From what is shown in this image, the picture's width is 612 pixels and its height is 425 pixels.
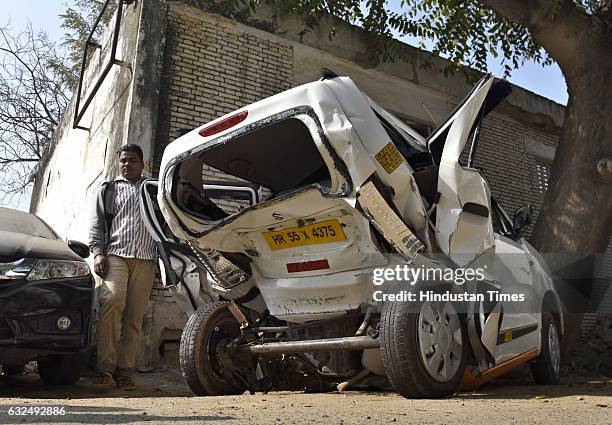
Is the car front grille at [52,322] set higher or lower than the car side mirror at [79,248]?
lower

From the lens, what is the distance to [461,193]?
3451mm

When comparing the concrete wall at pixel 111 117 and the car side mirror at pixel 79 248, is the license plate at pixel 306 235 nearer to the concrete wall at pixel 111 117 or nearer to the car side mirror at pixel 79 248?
the car side mirror at pixel 79 248

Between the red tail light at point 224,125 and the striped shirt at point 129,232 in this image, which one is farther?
the striped shirt at point 129,232

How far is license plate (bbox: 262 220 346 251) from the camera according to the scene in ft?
11.7

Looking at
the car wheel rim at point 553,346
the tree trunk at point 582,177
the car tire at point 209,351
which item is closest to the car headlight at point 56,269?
the car tire at point 209,351

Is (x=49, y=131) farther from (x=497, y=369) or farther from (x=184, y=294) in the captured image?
(x=497, y=369)

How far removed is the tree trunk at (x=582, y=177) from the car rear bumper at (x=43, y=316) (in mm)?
4998

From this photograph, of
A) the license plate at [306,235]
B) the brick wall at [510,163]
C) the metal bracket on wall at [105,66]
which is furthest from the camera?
the brick wall at [510,163]

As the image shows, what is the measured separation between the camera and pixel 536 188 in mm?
11547

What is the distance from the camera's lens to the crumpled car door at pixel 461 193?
3404 millimetres

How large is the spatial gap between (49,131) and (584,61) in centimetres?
1751

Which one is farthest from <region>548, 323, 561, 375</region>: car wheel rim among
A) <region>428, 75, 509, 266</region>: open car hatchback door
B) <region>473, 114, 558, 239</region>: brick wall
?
<region>473, 114, 558, 239</region>: brick wall

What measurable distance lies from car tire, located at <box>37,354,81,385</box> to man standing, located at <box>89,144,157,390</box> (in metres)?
0.20

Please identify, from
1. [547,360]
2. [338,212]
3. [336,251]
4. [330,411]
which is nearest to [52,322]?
[336,251]
